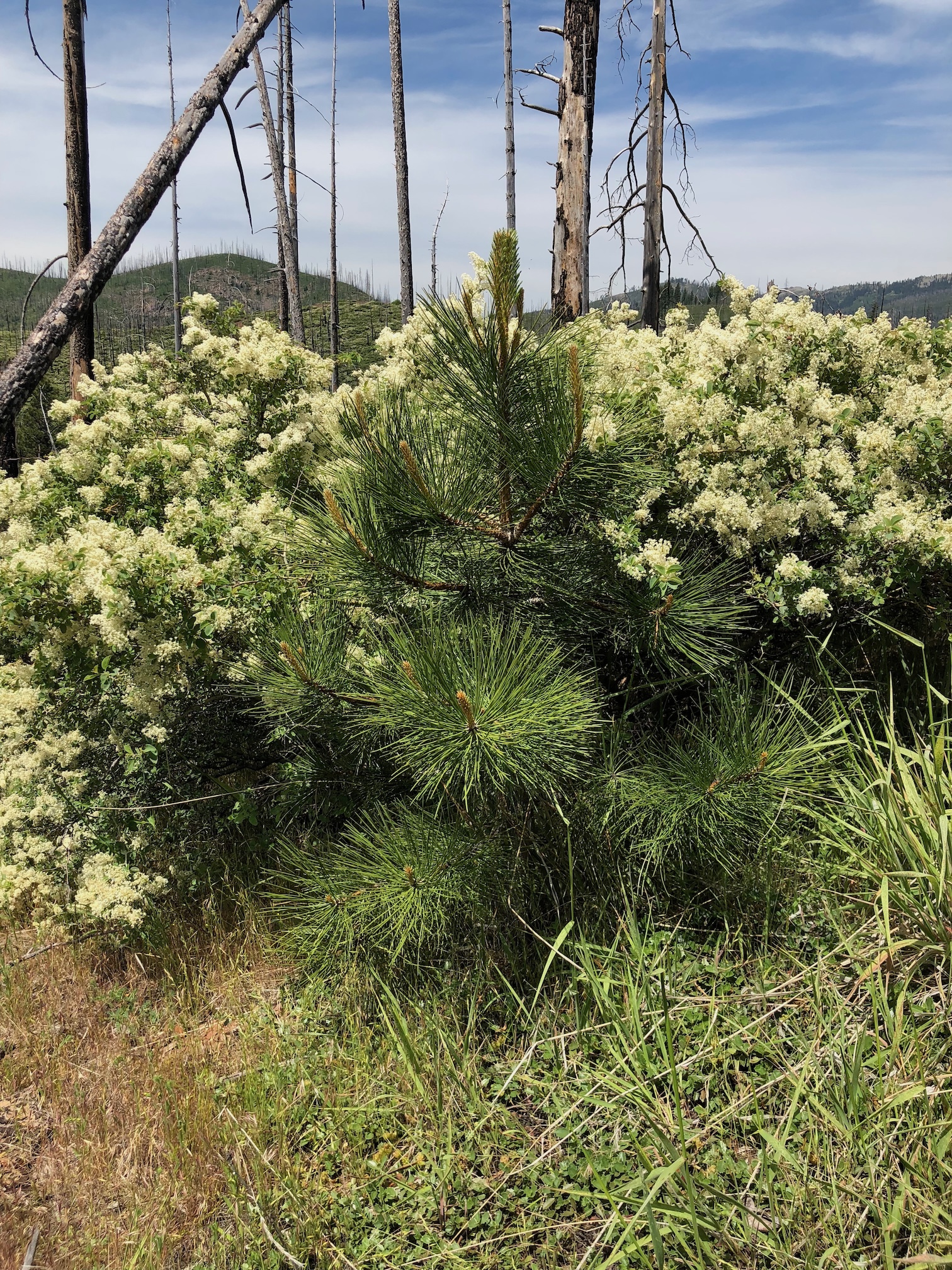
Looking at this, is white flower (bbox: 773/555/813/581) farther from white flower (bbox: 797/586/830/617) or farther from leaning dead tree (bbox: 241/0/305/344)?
leaning dead tree (bbox: 241/0/305/344)

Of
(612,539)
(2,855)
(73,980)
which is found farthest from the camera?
(2,855)

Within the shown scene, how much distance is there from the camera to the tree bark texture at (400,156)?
12906 millimetres

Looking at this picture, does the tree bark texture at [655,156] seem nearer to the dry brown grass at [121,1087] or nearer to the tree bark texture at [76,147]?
the tree bark texture at [76,147]

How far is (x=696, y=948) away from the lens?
244 cm

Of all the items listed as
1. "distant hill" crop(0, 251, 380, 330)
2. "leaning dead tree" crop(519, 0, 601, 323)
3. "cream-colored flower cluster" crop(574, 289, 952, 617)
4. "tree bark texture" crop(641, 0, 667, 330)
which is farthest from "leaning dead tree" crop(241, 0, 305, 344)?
"distant hill" crop(0, 251, 380, 330)

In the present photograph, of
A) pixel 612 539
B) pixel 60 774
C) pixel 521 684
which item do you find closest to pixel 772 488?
pixel 612 539

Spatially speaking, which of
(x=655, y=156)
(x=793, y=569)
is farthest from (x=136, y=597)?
(x=655, y=156)

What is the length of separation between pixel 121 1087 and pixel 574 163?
563 centimetres

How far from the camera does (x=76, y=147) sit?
581 cm

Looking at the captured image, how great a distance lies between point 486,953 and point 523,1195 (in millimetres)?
733

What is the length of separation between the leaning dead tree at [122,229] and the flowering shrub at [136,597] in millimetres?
294

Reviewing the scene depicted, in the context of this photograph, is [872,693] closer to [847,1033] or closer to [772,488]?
[772,488]

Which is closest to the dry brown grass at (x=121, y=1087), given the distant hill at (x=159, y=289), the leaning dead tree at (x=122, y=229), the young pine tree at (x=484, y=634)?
the young pine tree at (x=484, y=634)

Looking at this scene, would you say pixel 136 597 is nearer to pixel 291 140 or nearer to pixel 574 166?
pixel 574 166
